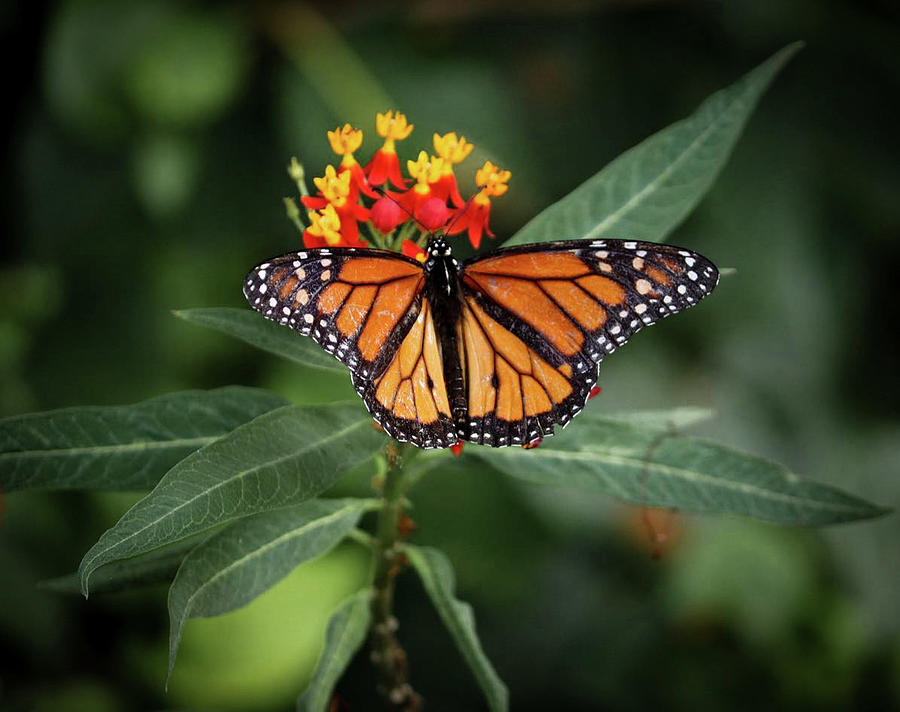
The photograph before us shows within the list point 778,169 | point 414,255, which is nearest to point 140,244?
point 414,255

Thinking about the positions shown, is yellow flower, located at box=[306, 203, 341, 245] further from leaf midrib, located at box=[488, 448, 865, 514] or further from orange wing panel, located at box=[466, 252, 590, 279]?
leaf midrib, located at box=[488, 448, 865, 514]

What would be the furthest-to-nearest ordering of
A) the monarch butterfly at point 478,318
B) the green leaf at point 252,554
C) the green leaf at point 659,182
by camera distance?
the green leaf at point 659,182
the monarch butterfly at point 478,318
the green leaf at point 252,554

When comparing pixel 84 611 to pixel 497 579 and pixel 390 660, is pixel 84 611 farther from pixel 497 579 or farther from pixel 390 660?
pixel 390 660

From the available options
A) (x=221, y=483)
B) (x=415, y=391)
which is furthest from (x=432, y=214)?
(x=221, y=483)

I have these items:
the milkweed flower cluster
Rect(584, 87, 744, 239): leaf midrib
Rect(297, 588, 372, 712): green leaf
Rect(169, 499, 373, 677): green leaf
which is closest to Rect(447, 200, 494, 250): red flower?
the milkweed flower cluster

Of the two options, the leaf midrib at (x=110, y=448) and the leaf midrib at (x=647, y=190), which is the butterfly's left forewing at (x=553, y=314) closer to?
the leaf midrib at (x=647, y=190)

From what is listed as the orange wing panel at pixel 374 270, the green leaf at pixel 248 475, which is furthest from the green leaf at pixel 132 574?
the orange wing panel at pixel 374 270
